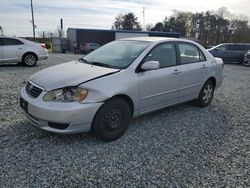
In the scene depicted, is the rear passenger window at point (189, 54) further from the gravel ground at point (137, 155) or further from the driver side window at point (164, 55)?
the gravel ground at point (137, 155)

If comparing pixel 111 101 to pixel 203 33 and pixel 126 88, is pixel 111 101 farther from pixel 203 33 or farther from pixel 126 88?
pixel 203 33

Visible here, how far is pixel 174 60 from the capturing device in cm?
458

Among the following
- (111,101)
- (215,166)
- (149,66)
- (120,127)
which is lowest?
(215,166)

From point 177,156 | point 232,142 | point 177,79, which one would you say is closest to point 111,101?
point 177,156

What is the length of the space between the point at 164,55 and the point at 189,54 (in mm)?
853

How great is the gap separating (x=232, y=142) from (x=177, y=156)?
1.14 metres

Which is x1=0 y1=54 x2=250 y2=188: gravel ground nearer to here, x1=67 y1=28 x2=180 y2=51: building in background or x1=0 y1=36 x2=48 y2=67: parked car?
x1=0 y1=36 x2=48 y2=67: parked car

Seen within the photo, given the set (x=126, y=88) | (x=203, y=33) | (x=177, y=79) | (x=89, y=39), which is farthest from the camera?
(x=203, y=33)

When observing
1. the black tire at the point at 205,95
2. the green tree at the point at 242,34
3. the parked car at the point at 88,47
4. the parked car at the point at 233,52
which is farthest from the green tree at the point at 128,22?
the black tire at the point at 205,95

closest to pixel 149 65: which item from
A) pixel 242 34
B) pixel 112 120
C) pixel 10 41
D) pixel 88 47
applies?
pixel 112 120

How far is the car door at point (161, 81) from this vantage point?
13.0 ft

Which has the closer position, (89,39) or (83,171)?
(83,171)

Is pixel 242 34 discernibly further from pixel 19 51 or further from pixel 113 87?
pixel 113 87

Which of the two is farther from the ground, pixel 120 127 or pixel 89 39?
pixel 89 39
